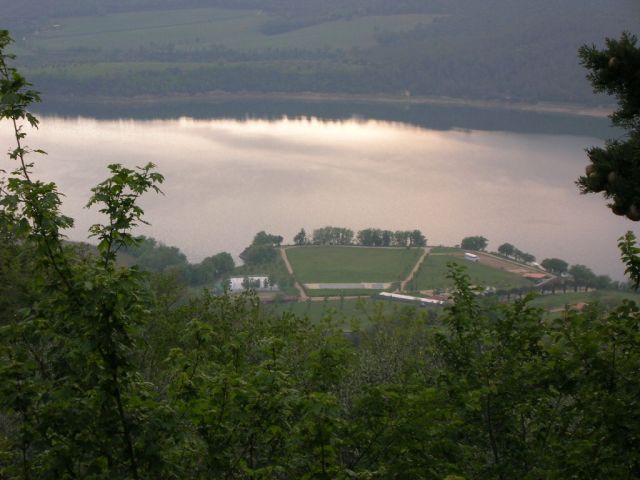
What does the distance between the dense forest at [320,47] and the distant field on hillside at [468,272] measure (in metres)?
35.4

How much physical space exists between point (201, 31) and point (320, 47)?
1303cm

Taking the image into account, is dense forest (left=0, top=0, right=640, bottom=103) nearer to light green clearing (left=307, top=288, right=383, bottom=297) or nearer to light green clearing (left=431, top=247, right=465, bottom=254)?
light green clearing (left=431, top=247, right=465, bottom=254)

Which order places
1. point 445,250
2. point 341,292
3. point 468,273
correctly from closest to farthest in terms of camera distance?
point 468,273, point 341,292, point 445,250

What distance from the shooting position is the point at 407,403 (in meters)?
3.54

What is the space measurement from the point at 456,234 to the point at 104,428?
80.5 ft

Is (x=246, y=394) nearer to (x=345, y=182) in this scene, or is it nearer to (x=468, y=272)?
(x=468, y=272)

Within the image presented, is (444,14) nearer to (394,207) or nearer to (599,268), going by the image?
(394,207)

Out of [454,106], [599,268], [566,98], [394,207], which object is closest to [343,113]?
[454,106]

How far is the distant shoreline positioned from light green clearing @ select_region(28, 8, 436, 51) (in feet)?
52.5

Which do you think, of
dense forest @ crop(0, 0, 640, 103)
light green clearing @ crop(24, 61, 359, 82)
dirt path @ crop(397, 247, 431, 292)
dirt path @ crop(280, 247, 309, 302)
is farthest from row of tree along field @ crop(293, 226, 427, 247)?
light green clearing @ crop(24, 61, 359, 82)

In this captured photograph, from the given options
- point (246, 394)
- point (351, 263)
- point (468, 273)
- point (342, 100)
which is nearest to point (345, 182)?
point (351, 263)

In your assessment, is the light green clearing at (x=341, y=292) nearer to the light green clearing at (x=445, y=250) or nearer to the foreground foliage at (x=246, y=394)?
the light green clearing at (x=445, y=250)

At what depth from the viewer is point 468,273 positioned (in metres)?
21.4

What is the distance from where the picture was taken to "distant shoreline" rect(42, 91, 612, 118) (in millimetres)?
55000
